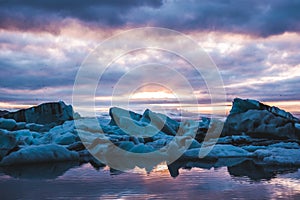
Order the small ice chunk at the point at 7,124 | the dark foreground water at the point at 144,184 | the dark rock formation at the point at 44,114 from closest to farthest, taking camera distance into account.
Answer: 1. the dark foreground water at the point at 144,184
2. the small ice chunk at the point at 7,124
3. the dark rock formation at the point at 44,114

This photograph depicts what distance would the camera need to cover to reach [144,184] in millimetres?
8734

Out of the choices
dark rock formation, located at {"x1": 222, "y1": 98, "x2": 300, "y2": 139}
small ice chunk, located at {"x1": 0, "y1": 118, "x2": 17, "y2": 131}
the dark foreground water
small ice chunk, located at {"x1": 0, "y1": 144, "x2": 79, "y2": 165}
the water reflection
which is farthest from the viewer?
dark rock formation, located at {"x1": 222, "y1": 98, "x2": 300, "y2": 139}

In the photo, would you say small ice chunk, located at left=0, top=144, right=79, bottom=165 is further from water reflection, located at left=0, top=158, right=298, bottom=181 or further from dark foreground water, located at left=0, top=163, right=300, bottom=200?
dark foreground water, located at left=0, top=163, right=300, bottom=200

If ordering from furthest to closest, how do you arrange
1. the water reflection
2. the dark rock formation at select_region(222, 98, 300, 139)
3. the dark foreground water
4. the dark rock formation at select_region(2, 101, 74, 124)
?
1. the dark rock formation at select_region(2, 101, 74, 124)
2. the dark rock formation at select_region(222, 98, 300, 139)
3. the water reflection
4. the dark foreground water

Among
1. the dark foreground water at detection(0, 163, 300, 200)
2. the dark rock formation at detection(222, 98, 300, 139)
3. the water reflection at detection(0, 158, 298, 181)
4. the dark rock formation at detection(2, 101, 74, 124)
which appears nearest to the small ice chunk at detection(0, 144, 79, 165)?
the water reflection at detection(0, 158, 298, 181)

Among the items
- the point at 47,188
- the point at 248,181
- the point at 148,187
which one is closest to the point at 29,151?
the point at 47,188

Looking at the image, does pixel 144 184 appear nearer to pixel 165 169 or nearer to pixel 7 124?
pixel 165 169

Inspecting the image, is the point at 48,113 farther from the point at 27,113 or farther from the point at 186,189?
the point at 186,189

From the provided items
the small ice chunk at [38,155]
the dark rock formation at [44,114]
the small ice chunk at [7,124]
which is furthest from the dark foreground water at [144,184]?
the dark rock formation at [44,114]

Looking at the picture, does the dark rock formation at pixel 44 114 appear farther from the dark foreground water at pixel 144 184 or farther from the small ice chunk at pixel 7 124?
the dark foreground water at pixel 144 184

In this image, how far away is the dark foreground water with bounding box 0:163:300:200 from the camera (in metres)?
7.42

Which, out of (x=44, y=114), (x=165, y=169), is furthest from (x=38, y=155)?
(x=44, y=114)

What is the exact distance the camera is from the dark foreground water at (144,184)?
7.42m

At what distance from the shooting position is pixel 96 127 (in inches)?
966
